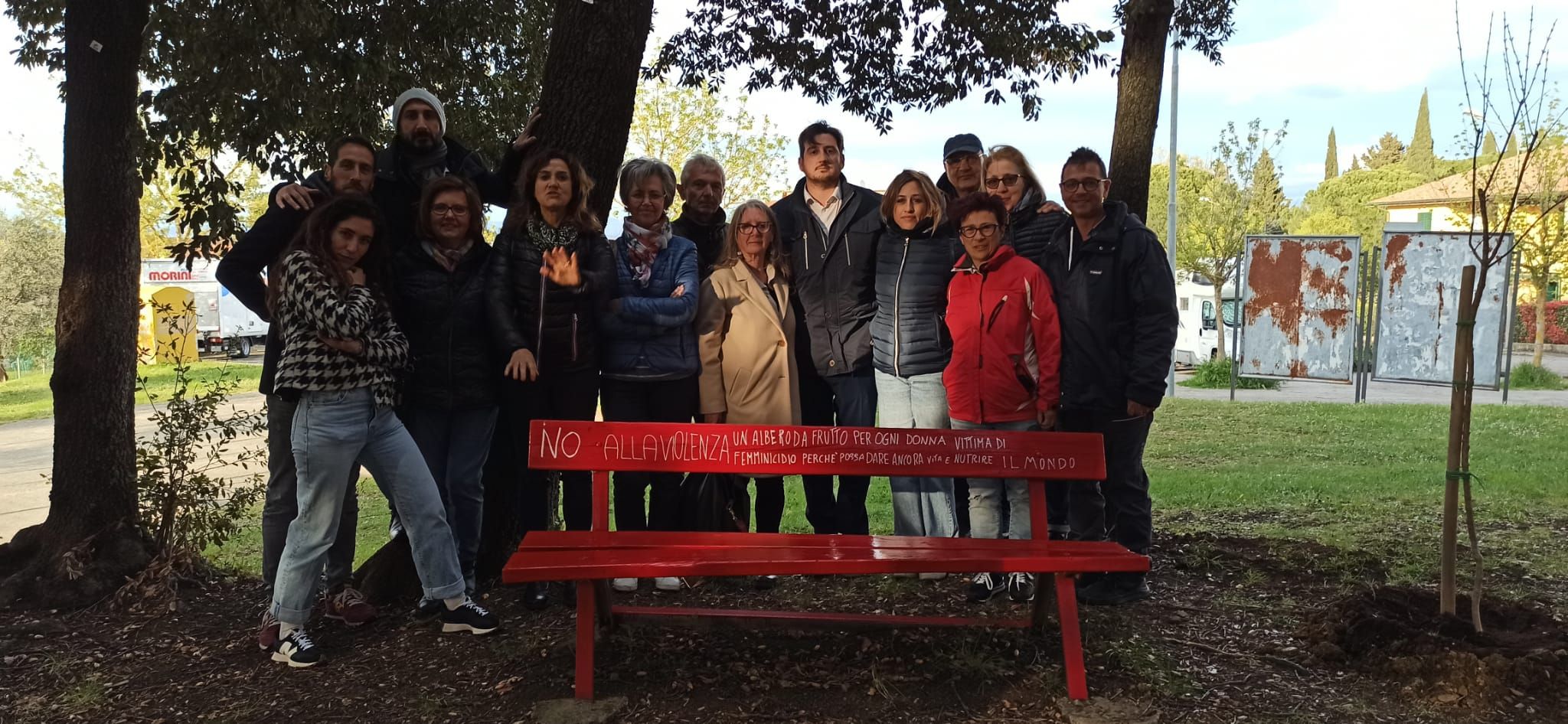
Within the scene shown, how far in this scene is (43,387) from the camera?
24.7 meters

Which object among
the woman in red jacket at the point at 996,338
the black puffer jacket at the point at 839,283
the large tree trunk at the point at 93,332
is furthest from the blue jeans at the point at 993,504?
the large tree trunk at the point at 93,332

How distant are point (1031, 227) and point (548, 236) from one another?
6.79ft

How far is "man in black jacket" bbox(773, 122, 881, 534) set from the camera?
4527mm

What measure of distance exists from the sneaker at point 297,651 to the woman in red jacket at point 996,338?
8.35 ft

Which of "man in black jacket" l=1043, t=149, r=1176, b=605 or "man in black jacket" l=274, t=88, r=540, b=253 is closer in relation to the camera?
"man in black jacket" l=1043, t=149, r=1176, b=605

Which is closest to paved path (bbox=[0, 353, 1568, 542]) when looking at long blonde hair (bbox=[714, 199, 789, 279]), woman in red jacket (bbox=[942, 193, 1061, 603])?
long blonde hair (bbox=[714, 199, 789, 279])

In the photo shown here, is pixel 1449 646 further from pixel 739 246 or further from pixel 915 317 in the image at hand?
pixel 739 246

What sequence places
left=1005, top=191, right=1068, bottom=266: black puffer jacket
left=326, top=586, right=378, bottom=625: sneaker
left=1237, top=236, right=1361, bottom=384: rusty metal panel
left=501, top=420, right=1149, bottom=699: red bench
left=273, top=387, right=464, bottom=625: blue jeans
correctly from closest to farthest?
left=501, top=420, right=1149, bottom=699: red bench < left=273, top=387, right=464, bottom=625: blue jeans < left=326, top=586, right=378, bottom=625: sneaker < left=1005, top=191, right=1068, bottom=266: black puffer jacket < left=1237, top=236, right=1361, bottom=384: rusty metal panel

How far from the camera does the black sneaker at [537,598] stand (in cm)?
421

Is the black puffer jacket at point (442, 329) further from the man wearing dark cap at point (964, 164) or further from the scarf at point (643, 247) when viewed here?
the man wearing dark cap at point (964, 164)

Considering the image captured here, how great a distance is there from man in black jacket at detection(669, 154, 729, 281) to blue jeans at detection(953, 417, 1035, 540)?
1350 millimetres

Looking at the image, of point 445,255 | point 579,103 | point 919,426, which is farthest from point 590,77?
point 919,426

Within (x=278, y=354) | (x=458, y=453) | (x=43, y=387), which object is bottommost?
(x=43, y=387)

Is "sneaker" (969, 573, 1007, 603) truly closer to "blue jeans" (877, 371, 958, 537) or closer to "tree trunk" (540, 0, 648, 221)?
"blue jeans" (877, 371, 958, 537)
